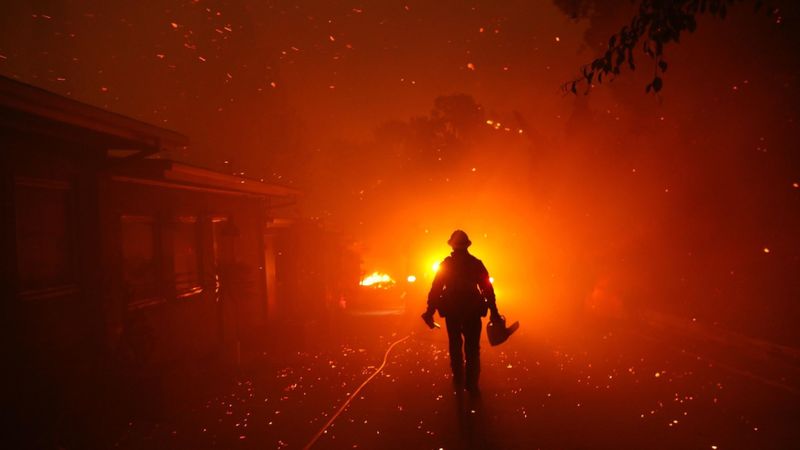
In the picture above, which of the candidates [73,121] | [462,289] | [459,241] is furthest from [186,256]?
[462,289]

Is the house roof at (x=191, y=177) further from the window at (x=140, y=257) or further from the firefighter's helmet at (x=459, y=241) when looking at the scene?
the firefighter's helmet at (x=459, y=241)

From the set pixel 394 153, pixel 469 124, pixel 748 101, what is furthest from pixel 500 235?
pixel 748 101

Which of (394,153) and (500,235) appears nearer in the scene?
(500,235)

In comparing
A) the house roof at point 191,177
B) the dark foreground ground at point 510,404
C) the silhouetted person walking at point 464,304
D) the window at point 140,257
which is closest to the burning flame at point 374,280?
the house roof at point 191,177

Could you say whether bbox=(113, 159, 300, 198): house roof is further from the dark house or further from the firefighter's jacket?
the firefighter's jacket

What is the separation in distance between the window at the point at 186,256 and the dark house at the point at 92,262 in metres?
0.04

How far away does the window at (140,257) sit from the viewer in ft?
37.0

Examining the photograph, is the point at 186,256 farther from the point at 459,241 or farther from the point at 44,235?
the point at 459,241

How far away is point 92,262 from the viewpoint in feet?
32.0

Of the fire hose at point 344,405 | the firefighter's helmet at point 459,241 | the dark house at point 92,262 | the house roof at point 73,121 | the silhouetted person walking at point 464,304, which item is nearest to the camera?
the fire hose at point 344,405

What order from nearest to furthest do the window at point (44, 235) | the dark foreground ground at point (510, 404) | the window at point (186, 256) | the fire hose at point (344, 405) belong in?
the dark foreground ground at point (510, 404) → the fire hose at point (344, 405) → the window at point (44, 235) → the window at point (186, 256)

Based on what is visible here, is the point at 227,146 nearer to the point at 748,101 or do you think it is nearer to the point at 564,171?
the point at 564,171

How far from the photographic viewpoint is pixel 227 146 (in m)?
40.5

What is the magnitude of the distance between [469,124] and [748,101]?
44551mm
